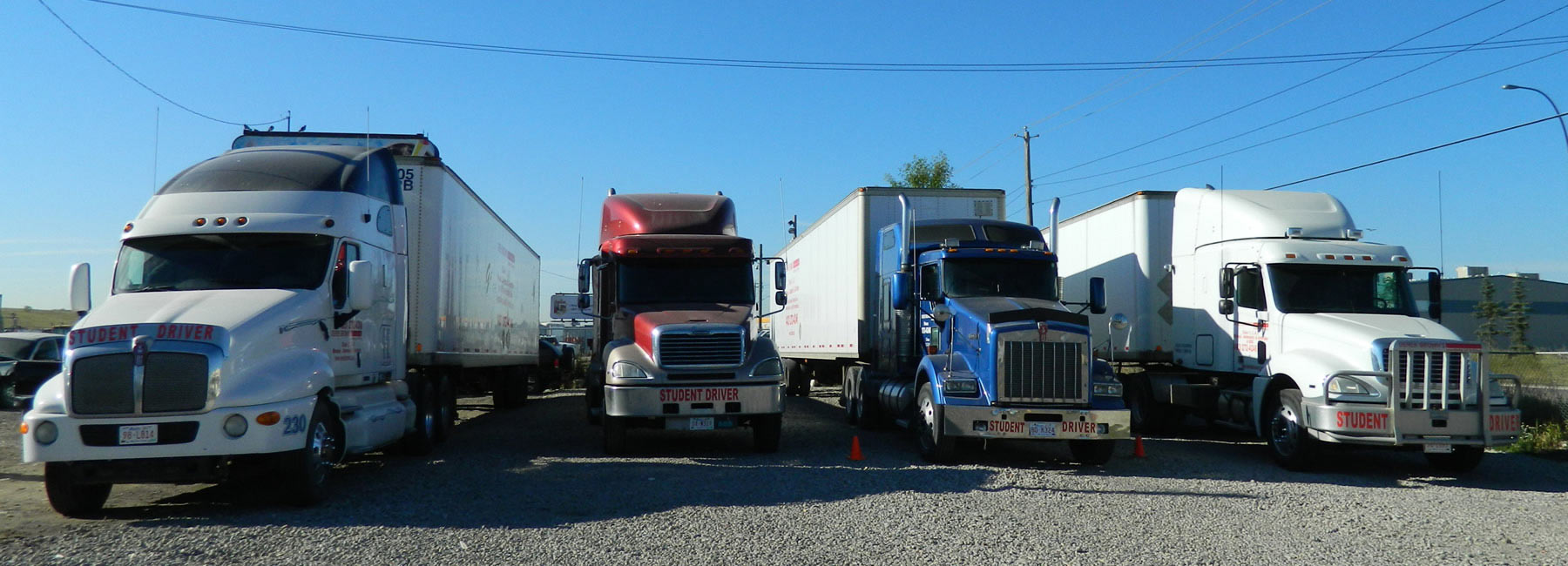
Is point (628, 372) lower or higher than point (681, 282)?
lower

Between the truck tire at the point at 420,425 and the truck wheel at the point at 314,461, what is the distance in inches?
120

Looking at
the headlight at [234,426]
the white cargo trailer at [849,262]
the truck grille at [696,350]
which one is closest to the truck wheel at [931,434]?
the truck grille at [696,350]

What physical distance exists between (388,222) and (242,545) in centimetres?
513

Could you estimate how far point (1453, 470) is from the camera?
1201 centimetres

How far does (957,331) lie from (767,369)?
232 cm

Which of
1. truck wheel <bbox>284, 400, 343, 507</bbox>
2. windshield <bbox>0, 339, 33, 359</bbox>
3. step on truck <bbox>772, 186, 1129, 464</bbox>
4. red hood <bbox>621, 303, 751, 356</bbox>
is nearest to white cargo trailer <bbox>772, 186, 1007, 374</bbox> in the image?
step on truck <bbox>772, 186, 1129, 464</bbox>

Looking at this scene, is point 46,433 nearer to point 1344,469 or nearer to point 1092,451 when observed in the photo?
point 1092,451

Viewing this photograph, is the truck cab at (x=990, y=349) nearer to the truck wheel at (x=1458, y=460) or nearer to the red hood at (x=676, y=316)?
the red hood at (x=676, y=316)

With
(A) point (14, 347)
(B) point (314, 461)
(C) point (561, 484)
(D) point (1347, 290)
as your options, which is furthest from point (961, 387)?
(A) point (14, 347)

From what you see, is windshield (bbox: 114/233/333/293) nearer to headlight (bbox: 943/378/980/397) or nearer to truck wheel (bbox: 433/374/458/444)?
truck wheel (bbox: 433/374/458/444)

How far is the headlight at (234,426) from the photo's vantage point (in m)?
8.20

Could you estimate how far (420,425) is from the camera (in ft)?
41.7

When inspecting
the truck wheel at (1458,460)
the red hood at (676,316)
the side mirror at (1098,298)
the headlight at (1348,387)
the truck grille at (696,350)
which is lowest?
the truck wheel at (1458,460)

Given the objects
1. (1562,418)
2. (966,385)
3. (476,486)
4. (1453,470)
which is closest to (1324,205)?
(1453,470)
